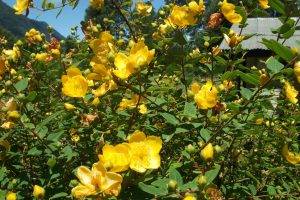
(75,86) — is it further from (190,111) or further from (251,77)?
(251,77)

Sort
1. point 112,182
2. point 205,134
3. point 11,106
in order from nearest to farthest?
point 112,182, point 205,134, point 11,106

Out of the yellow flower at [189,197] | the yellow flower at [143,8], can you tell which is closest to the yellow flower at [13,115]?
the yellow flower at [189,197]

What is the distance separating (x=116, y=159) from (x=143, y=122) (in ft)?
1.95

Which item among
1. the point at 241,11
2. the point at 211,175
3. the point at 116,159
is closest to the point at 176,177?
the point at 211,175

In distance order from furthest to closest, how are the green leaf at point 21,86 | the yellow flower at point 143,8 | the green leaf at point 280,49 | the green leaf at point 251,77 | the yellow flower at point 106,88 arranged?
the yellow flower at point 143,8 → the green leaf at point 21,86 → the yellow flower at point 106,88 → the green leaf at point 251,77 → the green leaf at point 280,49

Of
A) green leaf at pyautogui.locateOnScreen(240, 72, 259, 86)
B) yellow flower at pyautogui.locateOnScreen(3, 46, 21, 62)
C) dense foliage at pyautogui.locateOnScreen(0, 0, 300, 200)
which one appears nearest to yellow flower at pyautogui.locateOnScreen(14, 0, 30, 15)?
dense foliage at pyautogui.locateOnScreen(0, 0, 300, 200)

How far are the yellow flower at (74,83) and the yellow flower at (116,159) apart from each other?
17.8 inches

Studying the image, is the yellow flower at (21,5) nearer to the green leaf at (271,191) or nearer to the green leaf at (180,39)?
the green leaf at (180,39)

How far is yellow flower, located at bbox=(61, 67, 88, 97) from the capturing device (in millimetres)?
1564

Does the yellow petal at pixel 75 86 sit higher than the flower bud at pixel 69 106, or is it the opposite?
the yellow petal at pixel 75 86

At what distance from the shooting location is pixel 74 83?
1.58 meters

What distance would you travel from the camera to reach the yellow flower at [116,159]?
1158 millimetres

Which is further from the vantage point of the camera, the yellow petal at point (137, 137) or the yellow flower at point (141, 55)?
the yellow flower at point (141, 55)

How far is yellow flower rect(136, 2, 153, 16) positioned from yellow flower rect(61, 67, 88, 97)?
128cm
